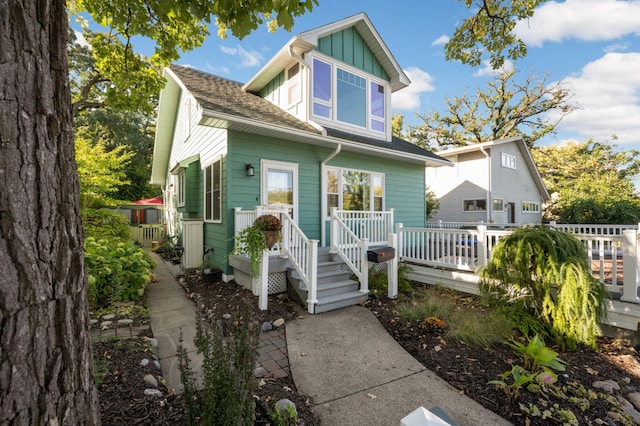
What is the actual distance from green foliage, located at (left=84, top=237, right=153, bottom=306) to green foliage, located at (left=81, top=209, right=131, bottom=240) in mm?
1988

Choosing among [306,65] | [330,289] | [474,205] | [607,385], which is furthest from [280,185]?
[474,205]

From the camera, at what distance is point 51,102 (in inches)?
52.1

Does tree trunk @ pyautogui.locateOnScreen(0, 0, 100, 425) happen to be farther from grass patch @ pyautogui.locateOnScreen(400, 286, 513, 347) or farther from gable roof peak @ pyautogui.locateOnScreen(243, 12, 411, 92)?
gable roof peak @ pyautogui.locateOnScreen(243, 12, 411, 92)

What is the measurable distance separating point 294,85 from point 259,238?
475 cm

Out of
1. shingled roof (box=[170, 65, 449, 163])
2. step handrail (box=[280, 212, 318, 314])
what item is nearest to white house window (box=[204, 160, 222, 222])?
shingled roof (box=[170, 65, 449, 163])

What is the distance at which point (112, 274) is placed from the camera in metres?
4.98

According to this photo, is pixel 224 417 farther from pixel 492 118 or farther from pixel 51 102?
pixel 492 118

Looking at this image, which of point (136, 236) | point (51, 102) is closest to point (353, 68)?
point (51, 102)

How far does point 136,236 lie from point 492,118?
1023 inches

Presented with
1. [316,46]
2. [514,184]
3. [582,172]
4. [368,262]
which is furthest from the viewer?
[582,172]

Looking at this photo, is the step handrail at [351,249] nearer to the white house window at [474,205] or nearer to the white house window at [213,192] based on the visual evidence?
the white house window at [213,192]

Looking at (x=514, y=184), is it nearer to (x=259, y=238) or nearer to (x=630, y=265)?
(x=630, y=265)

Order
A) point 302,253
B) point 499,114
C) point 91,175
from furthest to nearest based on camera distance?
1. point 499,114
2. point 91,175
3. point 302,253

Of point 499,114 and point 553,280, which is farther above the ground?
point 499,114
